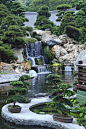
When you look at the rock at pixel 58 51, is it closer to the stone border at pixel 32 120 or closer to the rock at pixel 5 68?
the rock at pixel 5 68

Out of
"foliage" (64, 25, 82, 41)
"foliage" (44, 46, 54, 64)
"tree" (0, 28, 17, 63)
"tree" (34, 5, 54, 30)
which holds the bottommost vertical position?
"foliage" (44, 46, 54, 64)

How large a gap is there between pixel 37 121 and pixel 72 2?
6173cm

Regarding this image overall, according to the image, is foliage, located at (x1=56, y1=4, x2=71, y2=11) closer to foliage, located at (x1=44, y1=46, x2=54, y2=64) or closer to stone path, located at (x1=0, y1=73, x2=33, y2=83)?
foliage, located at (x1=44, y1=46, x2=54, y2=64)

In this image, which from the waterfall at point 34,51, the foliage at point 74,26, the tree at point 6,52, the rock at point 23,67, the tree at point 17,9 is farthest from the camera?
the tree at point 17,9

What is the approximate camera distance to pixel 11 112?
971 cm

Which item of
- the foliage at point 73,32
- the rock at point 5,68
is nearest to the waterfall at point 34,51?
the foliage at point 73,32

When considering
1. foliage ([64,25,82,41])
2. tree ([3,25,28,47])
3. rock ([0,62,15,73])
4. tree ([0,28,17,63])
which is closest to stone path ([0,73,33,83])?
rock ([0,62,15,73])

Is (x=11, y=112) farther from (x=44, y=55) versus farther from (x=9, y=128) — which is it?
(x=44, y=55)

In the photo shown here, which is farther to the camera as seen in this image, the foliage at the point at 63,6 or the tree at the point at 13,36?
the foliage at the point at 63,6

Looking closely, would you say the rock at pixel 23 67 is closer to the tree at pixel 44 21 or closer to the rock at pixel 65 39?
the rock at pixel 65 39

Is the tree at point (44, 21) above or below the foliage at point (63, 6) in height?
below

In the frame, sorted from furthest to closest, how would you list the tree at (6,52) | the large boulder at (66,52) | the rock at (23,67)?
1. the large boulder at (66,52)
2. the tree at (6,52)
3. the rock at (23,67)

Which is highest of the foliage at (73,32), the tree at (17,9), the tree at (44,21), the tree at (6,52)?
the tree at (17,9)

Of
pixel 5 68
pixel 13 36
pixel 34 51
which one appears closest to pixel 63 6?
pixel 34 51
